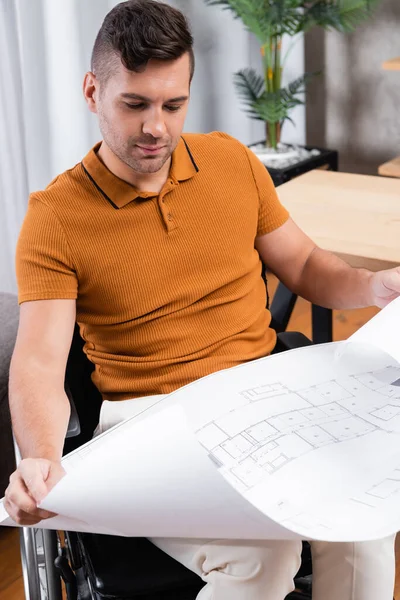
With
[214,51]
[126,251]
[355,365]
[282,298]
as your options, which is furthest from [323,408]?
[214,51]

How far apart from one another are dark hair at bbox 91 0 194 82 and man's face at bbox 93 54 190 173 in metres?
0.02

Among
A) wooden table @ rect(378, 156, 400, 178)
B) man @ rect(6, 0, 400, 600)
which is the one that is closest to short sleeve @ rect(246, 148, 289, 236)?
man @ rect(6, 0, 400, 600)

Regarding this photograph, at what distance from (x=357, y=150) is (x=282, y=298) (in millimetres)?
2241

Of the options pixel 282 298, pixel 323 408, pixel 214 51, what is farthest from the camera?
pixel 214 51

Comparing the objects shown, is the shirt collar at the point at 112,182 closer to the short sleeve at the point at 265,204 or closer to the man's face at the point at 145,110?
the man's face at the point at 145,110

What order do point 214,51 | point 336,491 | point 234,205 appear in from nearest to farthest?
point 336,491 < point 234,205 < point 214,51

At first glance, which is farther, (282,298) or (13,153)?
(13,153)

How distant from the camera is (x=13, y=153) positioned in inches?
104

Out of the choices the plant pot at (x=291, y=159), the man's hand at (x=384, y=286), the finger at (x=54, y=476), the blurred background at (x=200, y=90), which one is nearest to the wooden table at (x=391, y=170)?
the plant pot at (x=291, y=159)

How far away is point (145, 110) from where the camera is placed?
4.39 feet

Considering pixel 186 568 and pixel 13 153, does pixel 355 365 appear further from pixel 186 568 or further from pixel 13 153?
pixel 13 153

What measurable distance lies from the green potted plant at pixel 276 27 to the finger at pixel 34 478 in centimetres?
243

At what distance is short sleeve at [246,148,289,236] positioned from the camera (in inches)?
61.9

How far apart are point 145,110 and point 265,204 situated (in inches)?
13.2
